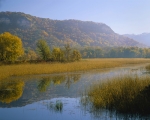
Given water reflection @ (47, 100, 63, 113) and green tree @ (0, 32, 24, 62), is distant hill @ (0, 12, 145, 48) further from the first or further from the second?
water reflection @ (47, 100, 63, 113)

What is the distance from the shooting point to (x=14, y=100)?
502 inches

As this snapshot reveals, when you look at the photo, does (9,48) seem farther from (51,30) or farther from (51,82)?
(51,30)

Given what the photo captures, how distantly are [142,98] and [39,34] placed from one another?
13284 cm

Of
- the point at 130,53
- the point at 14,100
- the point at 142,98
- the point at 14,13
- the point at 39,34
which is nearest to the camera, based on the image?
the point at 142,98

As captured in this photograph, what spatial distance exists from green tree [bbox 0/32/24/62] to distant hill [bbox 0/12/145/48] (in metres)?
73.4

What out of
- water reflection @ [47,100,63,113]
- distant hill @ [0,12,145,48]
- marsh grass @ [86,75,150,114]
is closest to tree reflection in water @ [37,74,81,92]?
water reflection @ [47,100,63,113]

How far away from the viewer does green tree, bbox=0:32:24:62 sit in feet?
137

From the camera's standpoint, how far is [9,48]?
41781mm

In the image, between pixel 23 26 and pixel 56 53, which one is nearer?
pixel 56 53

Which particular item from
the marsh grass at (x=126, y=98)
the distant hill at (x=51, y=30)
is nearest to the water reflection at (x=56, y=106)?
the marsh grass at (x=126, y=98)

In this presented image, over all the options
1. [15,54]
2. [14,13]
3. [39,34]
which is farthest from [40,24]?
[15,54]

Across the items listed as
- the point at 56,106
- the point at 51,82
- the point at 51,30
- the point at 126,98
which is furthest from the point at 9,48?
the point at 51,30

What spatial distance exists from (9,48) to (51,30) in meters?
120

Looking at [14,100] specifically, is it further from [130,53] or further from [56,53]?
[130,53]
